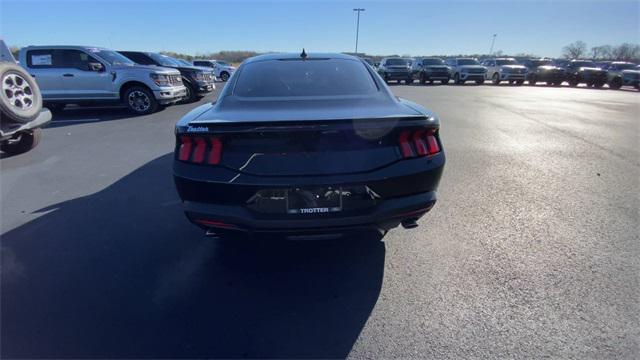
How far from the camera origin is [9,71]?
5.37 meters

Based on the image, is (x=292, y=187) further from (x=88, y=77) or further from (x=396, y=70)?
(x=396, y=70)

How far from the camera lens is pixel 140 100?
34.2 ft

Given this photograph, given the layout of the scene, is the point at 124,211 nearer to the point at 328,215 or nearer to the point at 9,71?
the point at 328,215

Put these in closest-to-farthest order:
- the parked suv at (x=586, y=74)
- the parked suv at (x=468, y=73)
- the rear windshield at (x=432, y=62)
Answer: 1. the parked suv at (x=586, y=74)
2. the parked suv at (x=468, y=73)
3. the rear windshield at (x=432, y=62)

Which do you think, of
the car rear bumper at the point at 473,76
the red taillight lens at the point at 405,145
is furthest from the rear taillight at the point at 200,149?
the car rear bumper at the point at 473,76

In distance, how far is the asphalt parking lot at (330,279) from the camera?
2170 millimetres

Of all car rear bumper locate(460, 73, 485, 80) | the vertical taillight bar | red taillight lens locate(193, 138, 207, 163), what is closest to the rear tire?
the vertical taillight bar

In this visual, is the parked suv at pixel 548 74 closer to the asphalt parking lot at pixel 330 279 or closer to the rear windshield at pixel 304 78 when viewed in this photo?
the asphalt parking lot at pixel 330 279

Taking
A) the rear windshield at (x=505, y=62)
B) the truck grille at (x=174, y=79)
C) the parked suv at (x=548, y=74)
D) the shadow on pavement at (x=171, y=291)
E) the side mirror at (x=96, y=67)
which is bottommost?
the shadow on pavement at (x=171, y=291)

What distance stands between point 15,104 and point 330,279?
19.3 feet

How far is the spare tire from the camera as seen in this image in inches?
202

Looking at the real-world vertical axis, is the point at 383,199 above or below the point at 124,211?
above

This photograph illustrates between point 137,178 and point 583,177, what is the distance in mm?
6413

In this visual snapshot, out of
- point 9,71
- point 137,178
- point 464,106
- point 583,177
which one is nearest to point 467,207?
point 583,177
